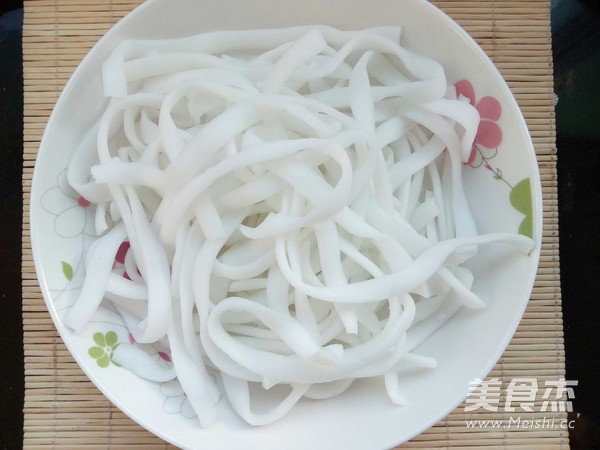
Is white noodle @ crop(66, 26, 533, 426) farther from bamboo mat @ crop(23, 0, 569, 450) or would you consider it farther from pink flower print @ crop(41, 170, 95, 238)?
bamboo mat @ crop(23, 0, 569, 450)

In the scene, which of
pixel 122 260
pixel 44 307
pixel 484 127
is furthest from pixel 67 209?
pixel 484 127

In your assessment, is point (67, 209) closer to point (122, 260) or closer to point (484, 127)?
point (122, 260)

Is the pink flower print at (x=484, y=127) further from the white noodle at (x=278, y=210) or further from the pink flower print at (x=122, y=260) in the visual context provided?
the pink flower print at (x=122, y=260)

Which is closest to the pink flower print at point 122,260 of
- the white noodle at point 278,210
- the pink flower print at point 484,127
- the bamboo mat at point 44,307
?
the white noodle at point 278,210

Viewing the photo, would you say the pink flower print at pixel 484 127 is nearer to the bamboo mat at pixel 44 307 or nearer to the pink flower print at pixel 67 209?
the bamboo mat at pixel 44 307

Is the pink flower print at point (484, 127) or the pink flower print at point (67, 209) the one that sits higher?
the pink flower print at point (484, 127)

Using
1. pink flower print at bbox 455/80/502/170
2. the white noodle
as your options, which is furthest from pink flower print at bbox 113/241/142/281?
pink flower print at bbox 455/80/502/170

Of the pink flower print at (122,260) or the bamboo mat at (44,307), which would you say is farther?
the bamboo mat at (44,307)

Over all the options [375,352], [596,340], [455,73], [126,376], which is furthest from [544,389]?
[126,376]
